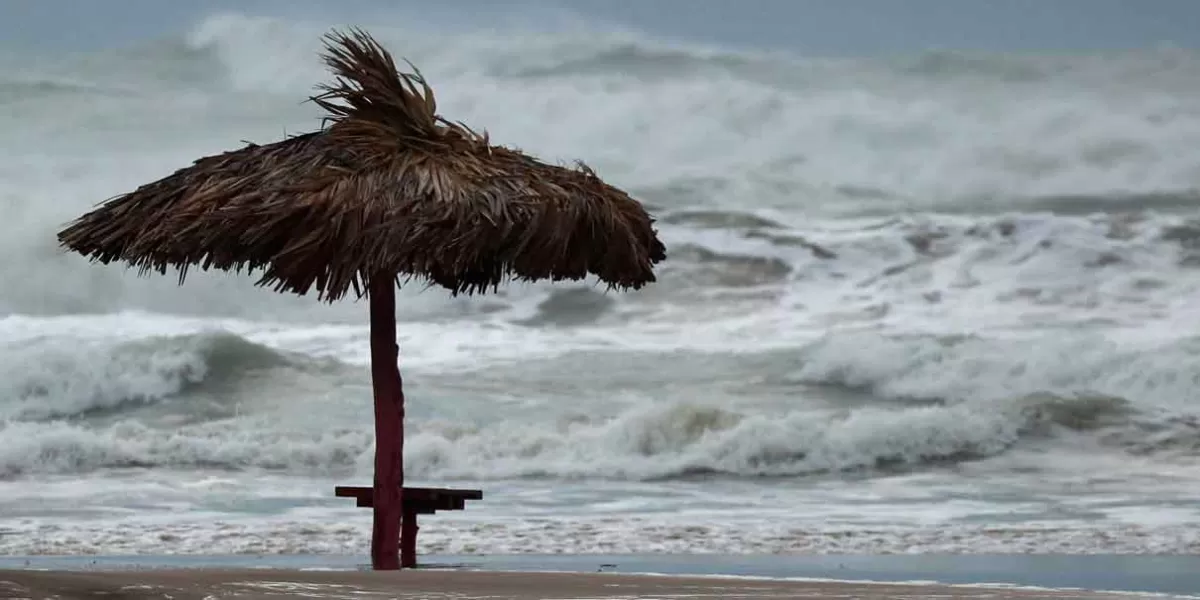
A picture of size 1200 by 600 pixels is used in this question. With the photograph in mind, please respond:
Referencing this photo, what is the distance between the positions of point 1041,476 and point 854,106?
11.2 metres

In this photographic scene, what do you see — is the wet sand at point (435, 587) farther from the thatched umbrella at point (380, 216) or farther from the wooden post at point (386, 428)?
the thatched umbrella at point (380, 216)

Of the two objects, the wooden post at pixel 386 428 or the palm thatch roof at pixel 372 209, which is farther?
the wooden post at pixel 386 428

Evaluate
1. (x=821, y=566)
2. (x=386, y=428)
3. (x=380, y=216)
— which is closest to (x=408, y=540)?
(x=386, y=428)

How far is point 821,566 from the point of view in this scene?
423 inches

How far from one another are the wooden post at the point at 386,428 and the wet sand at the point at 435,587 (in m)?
1.19

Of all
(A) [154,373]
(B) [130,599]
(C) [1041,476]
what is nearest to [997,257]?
(C) [1041,476]

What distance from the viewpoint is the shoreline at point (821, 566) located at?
30.2 ft

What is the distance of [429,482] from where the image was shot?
1908cm

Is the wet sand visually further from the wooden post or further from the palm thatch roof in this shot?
the palm thatch roof

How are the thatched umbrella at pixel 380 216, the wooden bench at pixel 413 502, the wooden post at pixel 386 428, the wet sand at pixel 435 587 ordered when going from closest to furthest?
the wet sand at pixel 435 587, the thatched umbrella at pixel 380 216, the wooden post at pixel 386 428, the wooden bench at pixel 413 502

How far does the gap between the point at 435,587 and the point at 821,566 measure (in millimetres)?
4557

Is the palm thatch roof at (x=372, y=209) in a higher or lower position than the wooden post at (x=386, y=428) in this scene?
higher

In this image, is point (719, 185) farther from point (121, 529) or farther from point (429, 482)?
point (121, 529)

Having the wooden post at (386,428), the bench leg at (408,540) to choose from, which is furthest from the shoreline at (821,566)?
the wooden post at (386,428)
